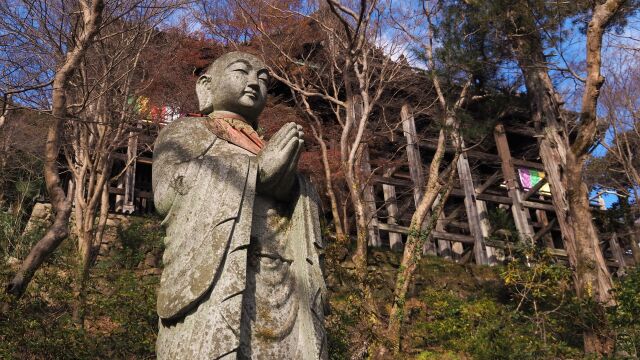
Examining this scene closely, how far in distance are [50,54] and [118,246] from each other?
468cm

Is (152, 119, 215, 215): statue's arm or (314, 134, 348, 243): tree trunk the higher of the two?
(314, 134, 348, 243): tree trunk

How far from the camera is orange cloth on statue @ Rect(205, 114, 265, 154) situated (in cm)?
353

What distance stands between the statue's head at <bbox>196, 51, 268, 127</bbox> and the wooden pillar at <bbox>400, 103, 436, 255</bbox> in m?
10.8

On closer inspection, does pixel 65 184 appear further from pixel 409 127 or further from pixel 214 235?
pixel 214 235

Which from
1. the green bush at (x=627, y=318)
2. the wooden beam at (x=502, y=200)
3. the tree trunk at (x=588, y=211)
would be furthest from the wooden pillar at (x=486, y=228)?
the green bush at (x=627, y=318)

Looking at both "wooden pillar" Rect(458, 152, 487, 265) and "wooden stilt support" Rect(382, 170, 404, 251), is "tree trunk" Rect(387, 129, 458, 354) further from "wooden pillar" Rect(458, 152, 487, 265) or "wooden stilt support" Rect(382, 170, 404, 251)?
"wooden pillar" Rect(458, 152, 487, 265)

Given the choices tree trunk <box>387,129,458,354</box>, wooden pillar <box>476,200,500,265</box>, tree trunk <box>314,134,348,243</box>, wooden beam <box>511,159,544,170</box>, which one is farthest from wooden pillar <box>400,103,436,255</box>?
wooden beam <box>511,159,544,170</box>

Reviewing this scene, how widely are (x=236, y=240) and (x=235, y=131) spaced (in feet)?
2.89

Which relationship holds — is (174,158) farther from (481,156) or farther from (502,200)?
(481,156)

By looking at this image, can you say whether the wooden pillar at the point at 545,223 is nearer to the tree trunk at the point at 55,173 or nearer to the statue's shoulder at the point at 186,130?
the tree trunk at the point at 55,173

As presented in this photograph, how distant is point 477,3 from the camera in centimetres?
1093

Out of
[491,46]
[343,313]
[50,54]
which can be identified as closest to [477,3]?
[491,46]

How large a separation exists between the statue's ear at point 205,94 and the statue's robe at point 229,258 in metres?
0.28

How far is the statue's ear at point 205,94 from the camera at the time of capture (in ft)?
12.5
